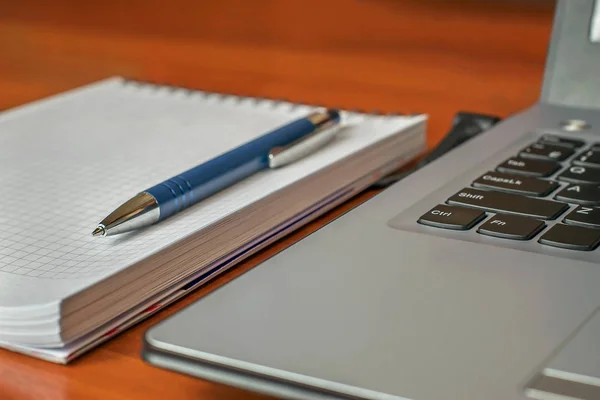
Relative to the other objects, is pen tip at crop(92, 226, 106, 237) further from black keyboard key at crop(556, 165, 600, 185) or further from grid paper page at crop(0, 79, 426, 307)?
black keyboard key at crop(556, 165, 600, 185)

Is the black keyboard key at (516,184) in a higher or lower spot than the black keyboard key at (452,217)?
higher

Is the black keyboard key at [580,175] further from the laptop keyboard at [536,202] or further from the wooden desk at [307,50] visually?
the wooden desk at [307,50]

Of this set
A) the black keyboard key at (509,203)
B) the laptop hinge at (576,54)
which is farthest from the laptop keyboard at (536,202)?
the laptop hinge at (576,54)

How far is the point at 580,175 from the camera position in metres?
0.45

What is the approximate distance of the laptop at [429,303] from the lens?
27 cm

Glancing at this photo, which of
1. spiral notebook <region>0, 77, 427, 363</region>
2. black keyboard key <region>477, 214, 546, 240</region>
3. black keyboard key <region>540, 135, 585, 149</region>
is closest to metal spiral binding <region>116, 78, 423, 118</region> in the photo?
spiral notebook <region>0, 77, 427, 363</region>

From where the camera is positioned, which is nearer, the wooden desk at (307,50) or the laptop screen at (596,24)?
the laptop screen at (596,24)

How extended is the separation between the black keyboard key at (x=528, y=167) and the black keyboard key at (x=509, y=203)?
34 mm

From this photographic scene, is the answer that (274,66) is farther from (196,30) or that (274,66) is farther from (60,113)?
(60,113)

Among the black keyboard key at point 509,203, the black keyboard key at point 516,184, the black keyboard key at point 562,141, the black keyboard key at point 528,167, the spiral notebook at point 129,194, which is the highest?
the black keyboard key at point 562,141

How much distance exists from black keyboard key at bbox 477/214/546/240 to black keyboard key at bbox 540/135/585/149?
114mm

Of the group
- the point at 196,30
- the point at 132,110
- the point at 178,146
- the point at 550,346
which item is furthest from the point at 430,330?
the point at 196,30

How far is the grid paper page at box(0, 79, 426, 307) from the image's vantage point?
0.39 m

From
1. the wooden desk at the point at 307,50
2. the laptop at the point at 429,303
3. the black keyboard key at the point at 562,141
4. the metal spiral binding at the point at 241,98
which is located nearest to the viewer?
the laptop at the point at 429,303
